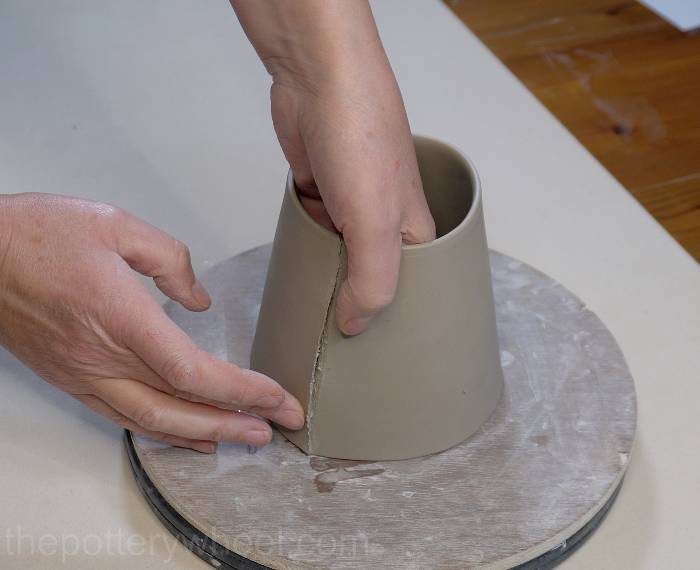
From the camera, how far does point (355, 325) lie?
818mm

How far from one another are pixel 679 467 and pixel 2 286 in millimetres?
693

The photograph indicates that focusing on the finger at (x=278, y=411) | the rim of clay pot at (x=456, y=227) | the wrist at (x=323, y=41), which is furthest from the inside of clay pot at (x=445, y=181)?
the finger at (x=278, y=411)

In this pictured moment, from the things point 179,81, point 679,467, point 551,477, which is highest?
point 179,81

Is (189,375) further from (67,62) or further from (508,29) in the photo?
(508,29)

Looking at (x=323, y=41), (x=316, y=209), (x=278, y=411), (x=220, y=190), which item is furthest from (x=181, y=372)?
(x=220, y=190)

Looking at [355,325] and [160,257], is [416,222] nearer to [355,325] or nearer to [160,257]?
[355,325]

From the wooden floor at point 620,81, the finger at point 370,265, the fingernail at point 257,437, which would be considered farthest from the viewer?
the wooden floor at point 620,81

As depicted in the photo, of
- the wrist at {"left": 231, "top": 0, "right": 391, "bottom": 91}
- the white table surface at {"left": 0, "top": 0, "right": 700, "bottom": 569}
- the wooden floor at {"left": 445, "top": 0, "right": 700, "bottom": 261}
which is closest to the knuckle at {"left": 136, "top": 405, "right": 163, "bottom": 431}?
the white table surface at {"left": 0, "top": 0, "right": 700, "bottom": 569}

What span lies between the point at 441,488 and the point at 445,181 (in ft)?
1.00

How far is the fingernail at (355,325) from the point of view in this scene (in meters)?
0.81

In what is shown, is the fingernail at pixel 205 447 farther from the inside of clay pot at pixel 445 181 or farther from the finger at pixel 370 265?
the inside of clay pot at pixel 445 181

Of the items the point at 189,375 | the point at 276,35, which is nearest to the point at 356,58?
the point at 276,35

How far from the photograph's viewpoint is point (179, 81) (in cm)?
152

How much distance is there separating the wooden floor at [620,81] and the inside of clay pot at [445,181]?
46 cm
